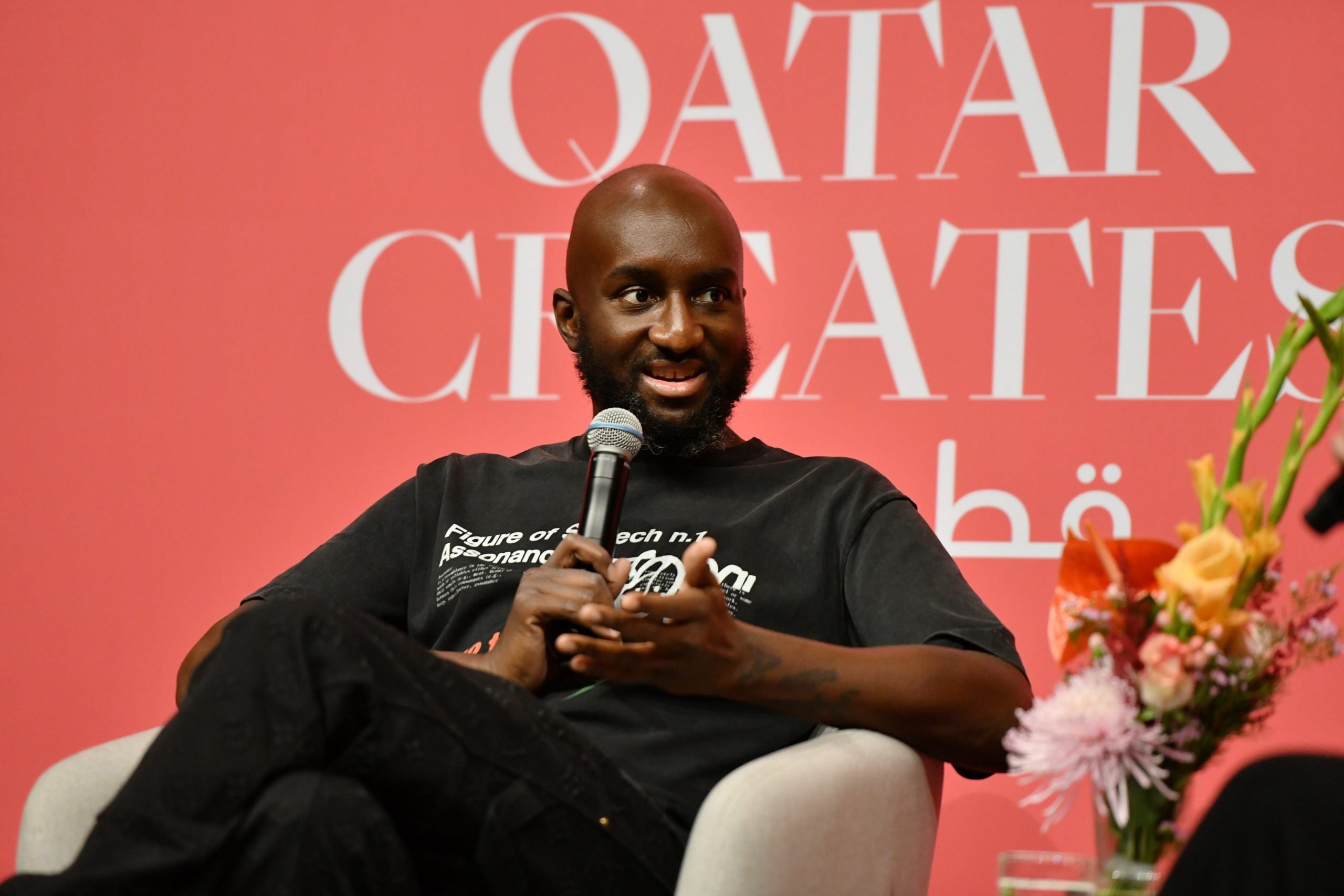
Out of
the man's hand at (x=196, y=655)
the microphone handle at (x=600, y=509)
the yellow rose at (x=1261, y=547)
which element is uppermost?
the yellow rose at (x=1261, y=547)

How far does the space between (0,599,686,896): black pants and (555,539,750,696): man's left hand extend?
13 cm

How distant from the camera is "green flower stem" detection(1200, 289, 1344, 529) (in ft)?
4.30

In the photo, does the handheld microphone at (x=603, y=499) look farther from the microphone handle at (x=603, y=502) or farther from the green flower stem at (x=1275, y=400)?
the green flower stem at (x=1275, y=400)

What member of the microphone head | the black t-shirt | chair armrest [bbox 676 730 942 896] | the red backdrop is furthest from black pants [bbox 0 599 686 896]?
the red backdrop

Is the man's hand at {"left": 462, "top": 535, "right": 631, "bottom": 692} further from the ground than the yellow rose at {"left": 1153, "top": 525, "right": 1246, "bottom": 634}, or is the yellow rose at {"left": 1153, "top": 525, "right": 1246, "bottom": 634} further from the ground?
the yellow rose at {"left": 1153, "top": 525, "right": 1246, "bottom": 634}

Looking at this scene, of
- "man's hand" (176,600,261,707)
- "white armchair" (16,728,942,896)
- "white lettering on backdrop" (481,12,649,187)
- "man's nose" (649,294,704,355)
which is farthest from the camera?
"white lettering on backdrop" (481,12,649,187)

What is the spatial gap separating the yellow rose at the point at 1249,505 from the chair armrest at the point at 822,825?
51 centimetres

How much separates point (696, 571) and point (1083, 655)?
1.38 ft

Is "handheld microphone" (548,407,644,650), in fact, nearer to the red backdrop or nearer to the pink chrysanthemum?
the pink chrysanthemum

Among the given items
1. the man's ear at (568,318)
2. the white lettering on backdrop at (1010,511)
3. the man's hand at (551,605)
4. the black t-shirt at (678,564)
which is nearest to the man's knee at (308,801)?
the man's hand at (551,605)

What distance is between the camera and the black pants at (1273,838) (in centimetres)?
108

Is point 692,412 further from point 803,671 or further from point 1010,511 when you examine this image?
point 1010,511

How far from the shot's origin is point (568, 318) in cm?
224

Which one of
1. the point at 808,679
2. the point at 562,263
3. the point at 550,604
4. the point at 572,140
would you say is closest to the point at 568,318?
the point at 562,263
